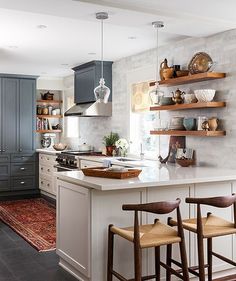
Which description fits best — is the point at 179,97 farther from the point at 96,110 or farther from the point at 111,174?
the point at 96,110

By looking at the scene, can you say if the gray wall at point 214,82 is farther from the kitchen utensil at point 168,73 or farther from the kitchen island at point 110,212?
the kitchen island at point 110,212

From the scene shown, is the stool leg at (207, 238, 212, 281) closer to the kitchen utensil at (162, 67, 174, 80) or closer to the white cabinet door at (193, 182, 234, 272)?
the white cabinet door at (193, 182, 234, 272)

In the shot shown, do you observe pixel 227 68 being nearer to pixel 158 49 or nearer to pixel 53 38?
pixel 158 49

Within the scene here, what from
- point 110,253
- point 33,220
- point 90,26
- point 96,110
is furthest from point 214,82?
Result: point 33,220

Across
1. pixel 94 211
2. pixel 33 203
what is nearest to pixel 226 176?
pixel 94 211

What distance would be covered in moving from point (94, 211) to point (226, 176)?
1.30 metres

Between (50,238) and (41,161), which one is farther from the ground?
(41,161)

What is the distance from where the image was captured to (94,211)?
3.24 metres

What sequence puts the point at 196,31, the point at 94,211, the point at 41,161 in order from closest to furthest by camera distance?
the point at 94,211 < the point at 196,31 < the point at 41,161

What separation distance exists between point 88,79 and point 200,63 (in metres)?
2.68

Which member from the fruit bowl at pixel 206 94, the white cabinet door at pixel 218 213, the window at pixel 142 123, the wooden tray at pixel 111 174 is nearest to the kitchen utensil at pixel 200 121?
the fruit bowl at pixel 206 94

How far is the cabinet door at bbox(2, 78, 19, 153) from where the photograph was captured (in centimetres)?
790

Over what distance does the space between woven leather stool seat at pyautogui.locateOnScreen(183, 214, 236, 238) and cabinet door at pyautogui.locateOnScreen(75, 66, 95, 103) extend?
12.5 feet

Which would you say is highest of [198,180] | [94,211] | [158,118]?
[158,118]
